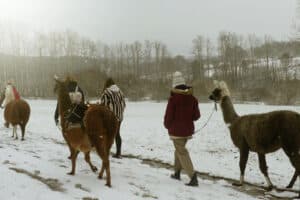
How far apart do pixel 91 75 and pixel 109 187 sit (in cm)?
5599

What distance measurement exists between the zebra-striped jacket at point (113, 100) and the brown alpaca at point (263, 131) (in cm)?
229

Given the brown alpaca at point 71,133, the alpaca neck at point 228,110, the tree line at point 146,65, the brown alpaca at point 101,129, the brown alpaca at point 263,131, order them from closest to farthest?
the brown alpaca at point 101,129 → the brown alpaca at point 71,133 → the brown alpaca at point 263,131 → the alpaca neck at point 228,110 → the tree line at point 146,65

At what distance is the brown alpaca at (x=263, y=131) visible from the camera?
721 centimetres

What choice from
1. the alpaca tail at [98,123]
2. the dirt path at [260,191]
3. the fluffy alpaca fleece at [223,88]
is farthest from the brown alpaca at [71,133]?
the fluffy alpaca fleece at [223,88]

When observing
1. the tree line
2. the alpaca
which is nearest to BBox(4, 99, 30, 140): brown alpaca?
the alpaca

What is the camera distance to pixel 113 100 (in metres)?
8.85

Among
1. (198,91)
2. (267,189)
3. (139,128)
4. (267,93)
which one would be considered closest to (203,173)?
(267,189)

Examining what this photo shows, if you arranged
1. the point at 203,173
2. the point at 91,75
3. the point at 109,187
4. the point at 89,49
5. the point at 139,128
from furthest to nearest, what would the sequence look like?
the point at 89,49
the point at 91,75
the point at 139,128
the point at 203,173
the point at 109,187

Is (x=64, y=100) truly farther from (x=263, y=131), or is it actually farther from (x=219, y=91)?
(x=263, y=131)

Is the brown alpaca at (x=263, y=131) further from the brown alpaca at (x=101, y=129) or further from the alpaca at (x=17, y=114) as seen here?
the alpaca at (x=17, y=114)

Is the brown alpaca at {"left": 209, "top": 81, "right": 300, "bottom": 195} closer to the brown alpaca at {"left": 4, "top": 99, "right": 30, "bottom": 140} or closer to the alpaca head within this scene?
the alpaca head

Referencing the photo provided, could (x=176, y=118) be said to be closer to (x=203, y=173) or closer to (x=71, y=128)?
(x=71, y=128)

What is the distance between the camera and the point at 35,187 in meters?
4.99

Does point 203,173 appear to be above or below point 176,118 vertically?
below
